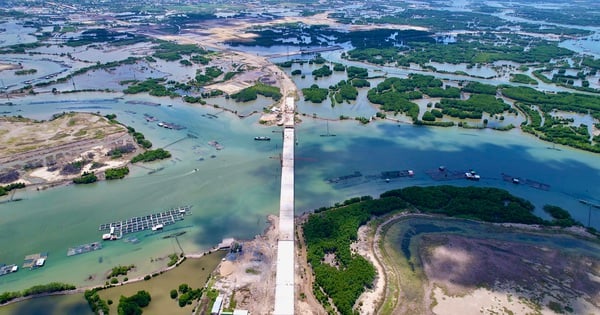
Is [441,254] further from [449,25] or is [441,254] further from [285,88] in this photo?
[449,25]

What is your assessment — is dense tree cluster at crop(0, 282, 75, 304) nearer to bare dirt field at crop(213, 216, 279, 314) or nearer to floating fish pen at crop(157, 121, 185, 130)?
bare dirt field at crop(213, 216, 279, 314)

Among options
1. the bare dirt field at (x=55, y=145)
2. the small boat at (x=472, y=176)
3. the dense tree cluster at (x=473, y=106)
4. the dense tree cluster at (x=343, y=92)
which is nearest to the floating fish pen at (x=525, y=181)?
the small boat at (x=472, y=176)

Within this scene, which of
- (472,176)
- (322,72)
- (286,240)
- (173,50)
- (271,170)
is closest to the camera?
(286,240)

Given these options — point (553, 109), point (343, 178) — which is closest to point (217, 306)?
point (343, 178)

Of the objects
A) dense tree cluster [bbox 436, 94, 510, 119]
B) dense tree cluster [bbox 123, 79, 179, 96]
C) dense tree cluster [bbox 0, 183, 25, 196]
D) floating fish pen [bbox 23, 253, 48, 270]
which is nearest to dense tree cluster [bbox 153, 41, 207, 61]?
dense tree cluster [bbox 123, 79, 179, 96]

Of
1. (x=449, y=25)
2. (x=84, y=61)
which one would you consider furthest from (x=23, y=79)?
(x=449, y=25)

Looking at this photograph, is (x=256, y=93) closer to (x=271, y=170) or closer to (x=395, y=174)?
(x=271, y=170)
